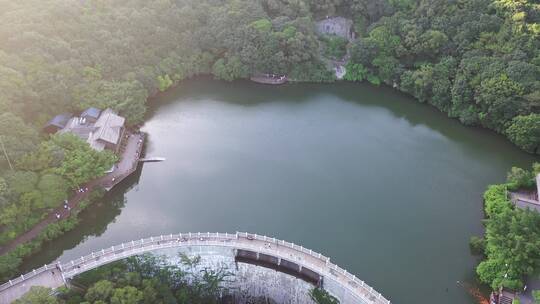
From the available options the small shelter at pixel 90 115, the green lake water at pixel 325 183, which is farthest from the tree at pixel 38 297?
the small shelter at pixel 90 115

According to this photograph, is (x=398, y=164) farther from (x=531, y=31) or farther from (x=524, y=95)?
(x=531, y=31)

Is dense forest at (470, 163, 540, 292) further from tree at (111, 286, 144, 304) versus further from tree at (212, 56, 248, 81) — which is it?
tree at (212, 56, 248, 81)

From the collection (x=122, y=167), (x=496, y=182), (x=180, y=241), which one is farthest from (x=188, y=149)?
(x=496, y=182)

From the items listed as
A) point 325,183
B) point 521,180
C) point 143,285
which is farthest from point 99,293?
point 521,180

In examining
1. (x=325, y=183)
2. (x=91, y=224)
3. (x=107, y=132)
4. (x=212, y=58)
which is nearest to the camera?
(x=91, y=224)

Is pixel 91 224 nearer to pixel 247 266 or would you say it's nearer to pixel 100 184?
pixel 100 184

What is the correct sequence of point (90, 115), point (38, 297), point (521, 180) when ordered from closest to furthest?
point (38, 297) → point (521, 180) → point (90, 115)
